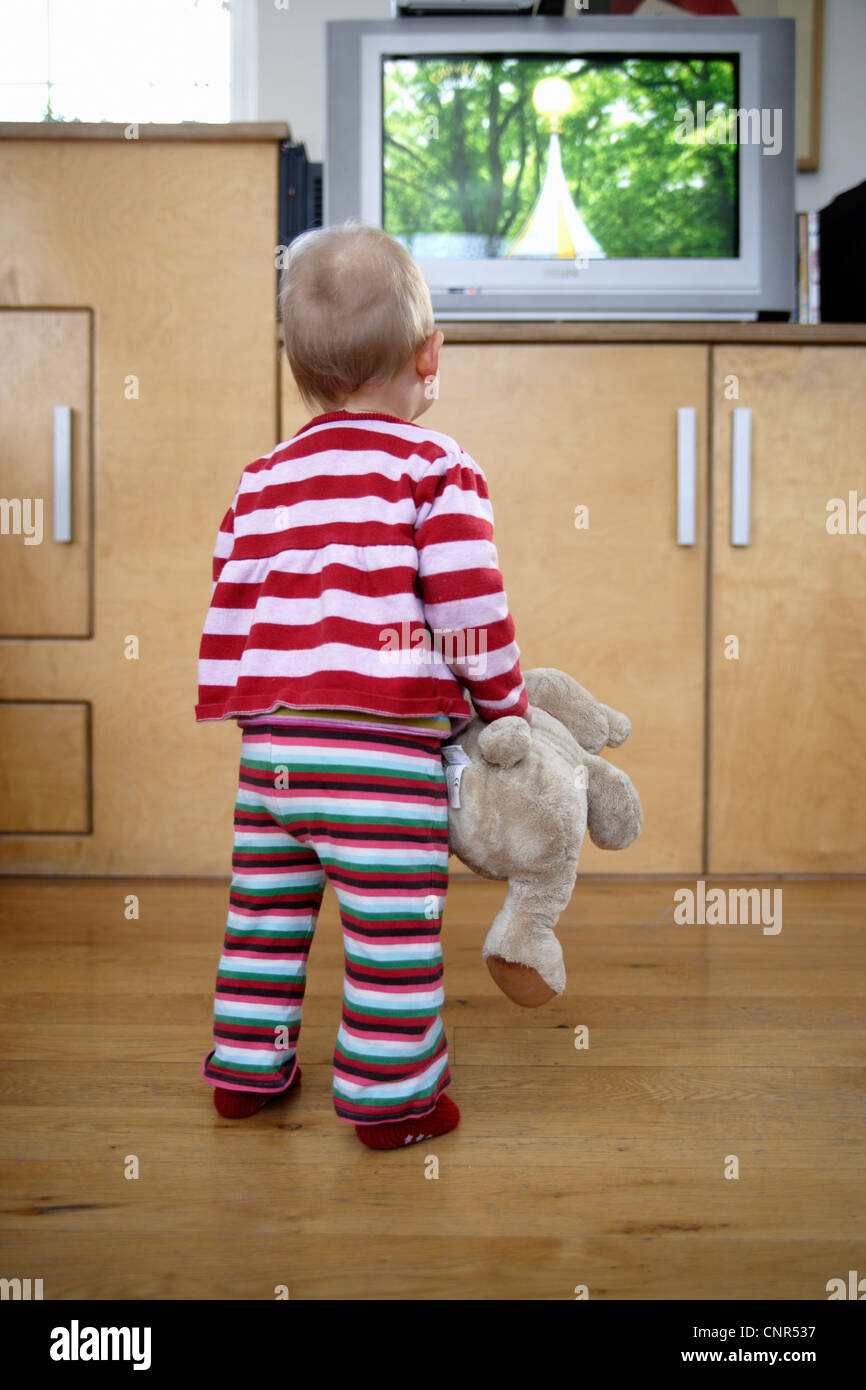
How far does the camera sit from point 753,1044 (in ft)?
3.38

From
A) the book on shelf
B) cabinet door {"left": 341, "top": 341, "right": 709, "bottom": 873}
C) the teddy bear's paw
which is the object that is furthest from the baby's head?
the book on shelf

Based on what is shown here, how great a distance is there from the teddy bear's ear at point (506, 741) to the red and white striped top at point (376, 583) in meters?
0.02

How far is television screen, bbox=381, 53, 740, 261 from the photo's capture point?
66.5 inches

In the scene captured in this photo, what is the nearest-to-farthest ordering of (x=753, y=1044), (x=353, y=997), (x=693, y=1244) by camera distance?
(x=693, y=1244) < (x=353, y=997) < (x=753, y=1044)

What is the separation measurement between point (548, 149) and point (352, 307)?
100cm

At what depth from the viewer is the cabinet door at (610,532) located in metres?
1.67

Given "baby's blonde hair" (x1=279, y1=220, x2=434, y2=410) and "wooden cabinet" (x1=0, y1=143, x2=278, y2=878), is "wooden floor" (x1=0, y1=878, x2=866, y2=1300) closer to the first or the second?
"wooden cabinet" (x1=0, y1=143, x2=278, y2=878)

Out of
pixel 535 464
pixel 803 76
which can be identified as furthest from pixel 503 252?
pixel 803 76

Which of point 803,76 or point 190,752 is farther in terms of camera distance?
point 803,76

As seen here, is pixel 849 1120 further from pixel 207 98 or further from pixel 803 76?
pixel 207 98

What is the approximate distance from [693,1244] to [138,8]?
254cm

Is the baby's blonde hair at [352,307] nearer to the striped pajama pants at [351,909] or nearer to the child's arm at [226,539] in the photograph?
the child's arm at [226,539]

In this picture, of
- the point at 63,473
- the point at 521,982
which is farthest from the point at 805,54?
the point at 521,982
